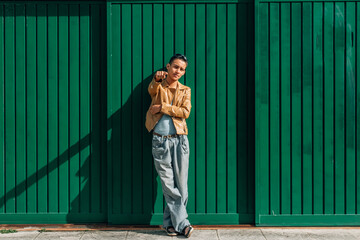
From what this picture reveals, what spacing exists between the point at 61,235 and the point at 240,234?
7.18 feet

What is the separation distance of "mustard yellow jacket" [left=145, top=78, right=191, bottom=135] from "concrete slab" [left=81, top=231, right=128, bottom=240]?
1321 mm

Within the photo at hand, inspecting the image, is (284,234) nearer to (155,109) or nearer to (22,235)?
(155,109)

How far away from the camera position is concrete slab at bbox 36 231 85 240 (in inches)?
208

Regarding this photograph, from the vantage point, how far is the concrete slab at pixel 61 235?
5293mm

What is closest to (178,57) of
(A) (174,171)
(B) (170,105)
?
(B) (170,105)

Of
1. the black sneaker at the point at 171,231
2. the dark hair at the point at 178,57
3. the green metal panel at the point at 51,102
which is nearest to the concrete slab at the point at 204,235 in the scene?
the black sneaker at the point at 171,231

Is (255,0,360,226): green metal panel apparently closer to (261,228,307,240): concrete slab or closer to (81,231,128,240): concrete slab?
(261,228,307,240): concrete slab

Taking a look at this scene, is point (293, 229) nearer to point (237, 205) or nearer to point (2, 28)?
point (237, 205)

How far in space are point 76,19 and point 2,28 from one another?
98 centimetres

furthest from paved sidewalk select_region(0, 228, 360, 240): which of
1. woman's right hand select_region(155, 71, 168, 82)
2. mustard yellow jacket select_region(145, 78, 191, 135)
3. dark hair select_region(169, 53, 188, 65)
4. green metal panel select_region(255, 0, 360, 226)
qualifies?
dark hair select_region(169, 53, 188, 65)

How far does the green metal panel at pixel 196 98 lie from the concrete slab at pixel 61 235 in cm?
56

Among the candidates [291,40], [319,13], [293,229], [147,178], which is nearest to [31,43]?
[147,178]

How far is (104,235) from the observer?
17.7 ft

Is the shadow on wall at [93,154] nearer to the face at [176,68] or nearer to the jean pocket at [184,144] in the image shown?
the face at [176,68]
